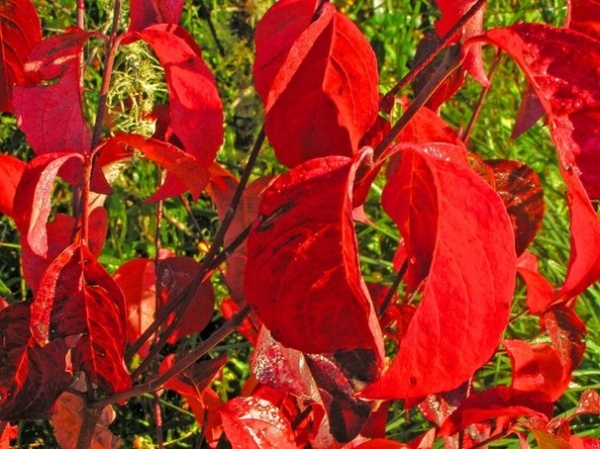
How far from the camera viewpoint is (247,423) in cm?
90

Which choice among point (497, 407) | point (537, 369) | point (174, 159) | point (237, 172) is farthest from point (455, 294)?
point (237, 172)

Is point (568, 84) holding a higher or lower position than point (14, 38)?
higher

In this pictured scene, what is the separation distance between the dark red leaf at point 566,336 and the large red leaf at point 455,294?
20.1 inches

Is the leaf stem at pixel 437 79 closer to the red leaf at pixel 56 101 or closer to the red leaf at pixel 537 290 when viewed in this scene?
the red leaf at pixel 56 101

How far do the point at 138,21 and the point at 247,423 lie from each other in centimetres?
38

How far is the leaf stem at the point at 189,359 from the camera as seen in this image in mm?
762

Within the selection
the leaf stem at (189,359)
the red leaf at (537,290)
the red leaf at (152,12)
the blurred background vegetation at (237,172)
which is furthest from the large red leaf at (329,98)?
the blurred background vegetation at (237,172)

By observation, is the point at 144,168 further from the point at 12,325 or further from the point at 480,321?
the point at 480,321

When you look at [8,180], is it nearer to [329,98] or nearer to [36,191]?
[36,191]

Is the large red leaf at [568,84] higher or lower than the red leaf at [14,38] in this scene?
higher

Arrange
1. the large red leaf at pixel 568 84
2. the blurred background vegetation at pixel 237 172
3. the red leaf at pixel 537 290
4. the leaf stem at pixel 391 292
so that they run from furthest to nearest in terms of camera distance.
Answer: the blurred background vegetation at pixel 237 172, the red leaf at pixel 537 290, the leaf stem at pixel 391 292, the large red leaf at pixel 568 84

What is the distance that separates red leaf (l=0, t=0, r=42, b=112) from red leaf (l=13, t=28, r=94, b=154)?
14cm

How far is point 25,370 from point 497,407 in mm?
438

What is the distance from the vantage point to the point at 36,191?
2.39 feet
